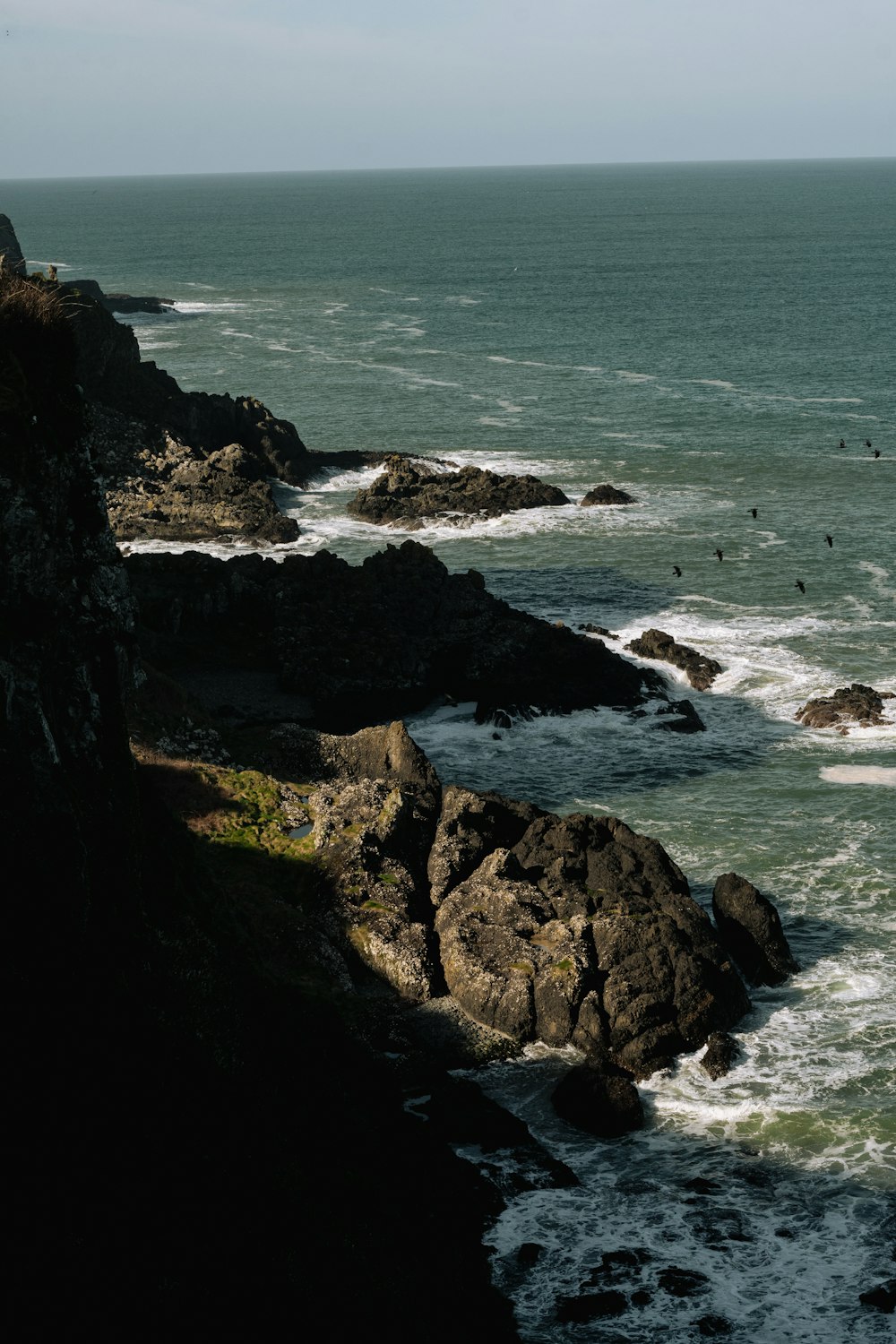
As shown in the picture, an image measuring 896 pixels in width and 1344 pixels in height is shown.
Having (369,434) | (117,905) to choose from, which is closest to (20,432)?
(117,905)

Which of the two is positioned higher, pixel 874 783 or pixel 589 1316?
pixel 874 783

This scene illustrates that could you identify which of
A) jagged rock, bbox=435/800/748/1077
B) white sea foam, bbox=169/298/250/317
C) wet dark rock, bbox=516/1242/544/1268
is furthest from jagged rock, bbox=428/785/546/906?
white sea foam, bbox=169/298/250/317

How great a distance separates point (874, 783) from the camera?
46.3 m

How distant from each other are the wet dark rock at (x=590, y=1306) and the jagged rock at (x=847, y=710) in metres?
30.1

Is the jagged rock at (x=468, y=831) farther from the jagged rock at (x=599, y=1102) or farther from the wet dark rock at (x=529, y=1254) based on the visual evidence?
the wet dark rock at (x=529, y=1254)

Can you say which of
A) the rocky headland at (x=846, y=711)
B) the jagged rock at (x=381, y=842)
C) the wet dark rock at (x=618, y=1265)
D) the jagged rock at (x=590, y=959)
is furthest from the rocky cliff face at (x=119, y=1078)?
the rocky headland at (x=846, y=711)

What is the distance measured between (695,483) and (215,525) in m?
31.4

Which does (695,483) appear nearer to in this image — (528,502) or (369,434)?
(528,502)

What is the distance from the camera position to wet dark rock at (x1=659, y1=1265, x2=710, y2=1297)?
2484 centimetres

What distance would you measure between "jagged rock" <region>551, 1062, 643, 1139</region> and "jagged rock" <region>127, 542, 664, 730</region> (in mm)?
22398

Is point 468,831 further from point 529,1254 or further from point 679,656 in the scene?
point 679,656

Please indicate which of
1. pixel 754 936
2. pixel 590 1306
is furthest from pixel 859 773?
pixel 590 1306

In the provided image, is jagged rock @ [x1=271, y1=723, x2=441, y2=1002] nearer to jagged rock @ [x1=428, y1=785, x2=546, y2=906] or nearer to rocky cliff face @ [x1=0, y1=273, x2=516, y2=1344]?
jagged rock @ [x1=428, y1=785, x2=546, y2=906]

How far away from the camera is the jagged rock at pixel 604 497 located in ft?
274
